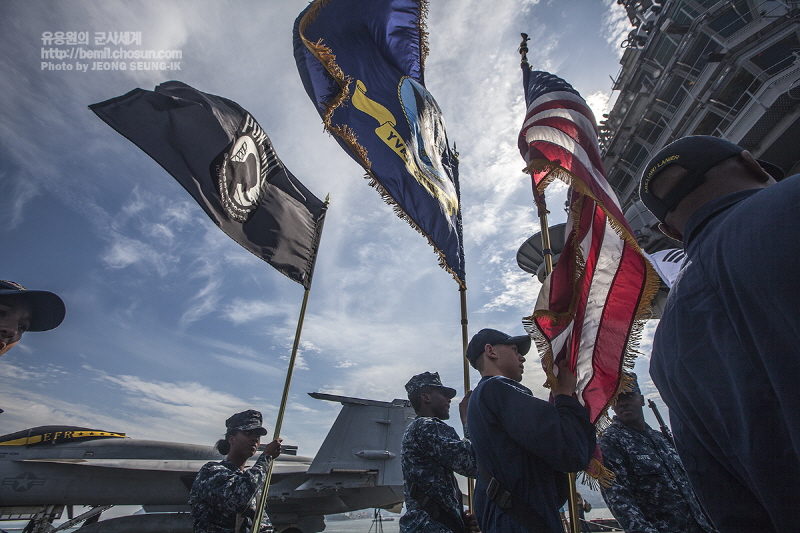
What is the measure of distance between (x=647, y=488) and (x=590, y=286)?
185 cm

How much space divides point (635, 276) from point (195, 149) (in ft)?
12.9

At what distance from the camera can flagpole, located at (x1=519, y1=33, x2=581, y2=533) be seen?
84.7 inches

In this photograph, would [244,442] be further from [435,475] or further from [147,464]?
[147,464]

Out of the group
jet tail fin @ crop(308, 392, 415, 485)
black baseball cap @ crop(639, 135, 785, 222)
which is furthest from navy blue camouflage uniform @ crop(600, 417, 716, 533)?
jet tail fin @ crop(308, 392, 415, 485)

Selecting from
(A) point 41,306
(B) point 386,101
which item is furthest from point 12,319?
(B) point 386,101

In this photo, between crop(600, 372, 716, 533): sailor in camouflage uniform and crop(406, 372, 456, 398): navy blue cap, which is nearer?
crop(600, 372, 716, 533): sailor in camouflage uniform

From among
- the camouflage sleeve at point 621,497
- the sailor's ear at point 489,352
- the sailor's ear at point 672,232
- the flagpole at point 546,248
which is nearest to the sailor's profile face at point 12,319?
the sailor's ear at point 489,352

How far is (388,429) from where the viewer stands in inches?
514

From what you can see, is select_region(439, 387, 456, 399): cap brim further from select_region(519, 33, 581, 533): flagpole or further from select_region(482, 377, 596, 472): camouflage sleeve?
select_region(482, 377, 596, 472): camouflage sleeve

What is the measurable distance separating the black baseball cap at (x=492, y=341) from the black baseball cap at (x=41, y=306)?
121 inches

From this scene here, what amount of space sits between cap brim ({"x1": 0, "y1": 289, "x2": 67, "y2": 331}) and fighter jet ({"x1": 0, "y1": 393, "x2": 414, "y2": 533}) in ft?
30.1

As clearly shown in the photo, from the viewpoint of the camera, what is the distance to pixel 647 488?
9.69 ft

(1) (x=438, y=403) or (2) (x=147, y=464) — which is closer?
(1) (x=438, y=403)

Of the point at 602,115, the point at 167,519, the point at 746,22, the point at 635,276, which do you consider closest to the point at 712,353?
the point at 635,276
